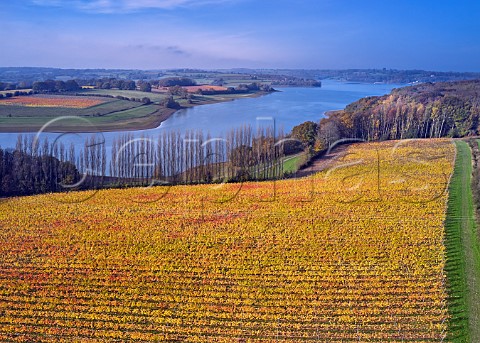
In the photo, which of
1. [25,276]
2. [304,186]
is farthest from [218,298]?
[304,186]

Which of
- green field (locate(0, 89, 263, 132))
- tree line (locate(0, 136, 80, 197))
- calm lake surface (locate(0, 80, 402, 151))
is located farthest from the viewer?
green field (locate(0, 89, 263, 132))

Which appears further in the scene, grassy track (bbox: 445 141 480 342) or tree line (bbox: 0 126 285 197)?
tree line (bbox: 0 126 285 197)

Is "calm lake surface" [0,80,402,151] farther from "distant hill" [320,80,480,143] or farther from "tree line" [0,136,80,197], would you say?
"tree line" [0,136,80,197]

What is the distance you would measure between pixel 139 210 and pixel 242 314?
12.6m

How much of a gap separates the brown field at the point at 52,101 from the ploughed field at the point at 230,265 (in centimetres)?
4692

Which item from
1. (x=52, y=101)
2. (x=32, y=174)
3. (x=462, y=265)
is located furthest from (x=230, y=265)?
(x=52, y=101)

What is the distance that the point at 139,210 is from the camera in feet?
77.8

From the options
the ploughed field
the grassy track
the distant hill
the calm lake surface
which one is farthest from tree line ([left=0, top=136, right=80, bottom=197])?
the distant hill

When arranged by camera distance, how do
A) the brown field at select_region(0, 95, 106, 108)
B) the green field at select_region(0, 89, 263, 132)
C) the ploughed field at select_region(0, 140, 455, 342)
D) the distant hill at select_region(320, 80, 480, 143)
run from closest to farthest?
the ploughed field at select_region(0, 140, 455, 342) < the distant hill at select_region(320, 80, 480, 143) < the green field at select_region(0, 89, 263, 132) < the brown field at select_region(0, 95, 106, 108)

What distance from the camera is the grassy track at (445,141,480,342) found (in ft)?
40.8

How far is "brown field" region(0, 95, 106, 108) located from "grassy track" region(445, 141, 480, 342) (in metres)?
60.9

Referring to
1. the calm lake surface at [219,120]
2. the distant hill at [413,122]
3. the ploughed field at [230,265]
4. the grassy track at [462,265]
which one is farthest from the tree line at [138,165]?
the grassy track at [462,265]

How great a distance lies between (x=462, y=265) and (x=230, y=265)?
9427mm

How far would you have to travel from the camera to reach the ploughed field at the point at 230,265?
40.6ft
